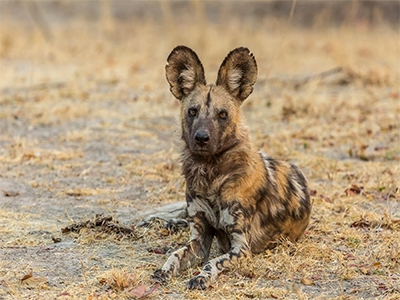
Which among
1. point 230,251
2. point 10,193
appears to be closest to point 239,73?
point 230,251

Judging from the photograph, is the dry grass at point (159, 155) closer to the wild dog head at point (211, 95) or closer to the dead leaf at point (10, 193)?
the dead leaf at point (10, 193)

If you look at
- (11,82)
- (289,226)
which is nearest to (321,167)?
(289,226)

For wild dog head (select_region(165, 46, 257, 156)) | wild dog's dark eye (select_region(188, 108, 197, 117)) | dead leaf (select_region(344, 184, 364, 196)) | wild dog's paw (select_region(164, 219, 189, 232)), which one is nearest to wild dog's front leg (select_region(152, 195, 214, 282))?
wild dog head (select_region(165, 46, 257, 156))

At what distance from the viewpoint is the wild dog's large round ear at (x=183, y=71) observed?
4.20 metres

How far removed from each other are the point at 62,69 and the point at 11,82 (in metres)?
1.36

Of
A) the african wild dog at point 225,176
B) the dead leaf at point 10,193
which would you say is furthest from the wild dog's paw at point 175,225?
the dead leaf at point 10,193

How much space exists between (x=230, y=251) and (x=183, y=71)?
1.07 meters

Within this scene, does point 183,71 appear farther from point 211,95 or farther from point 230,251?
point 230,251

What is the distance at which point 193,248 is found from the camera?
3955 mm

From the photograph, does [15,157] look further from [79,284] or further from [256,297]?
[256,297]

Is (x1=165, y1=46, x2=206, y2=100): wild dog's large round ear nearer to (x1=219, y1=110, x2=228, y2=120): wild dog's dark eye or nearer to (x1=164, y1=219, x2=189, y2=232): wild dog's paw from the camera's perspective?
(x1=219, y1=110, x2=228, y2=120): wild dog's dark eye

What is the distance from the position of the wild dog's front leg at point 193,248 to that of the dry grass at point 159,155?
7 centimetres

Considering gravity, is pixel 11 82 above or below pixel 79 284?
above

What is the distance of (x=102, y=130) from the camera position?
7.62 metres
